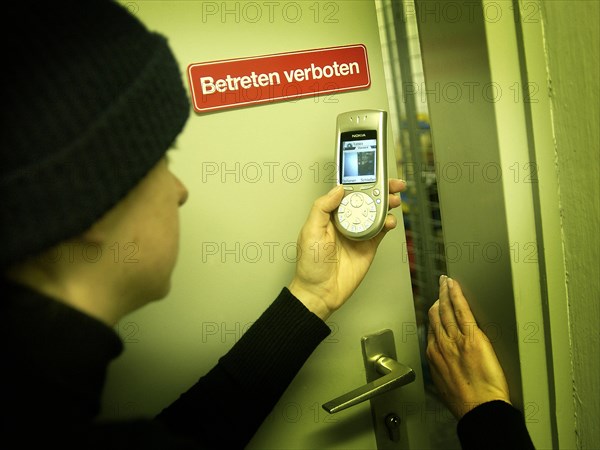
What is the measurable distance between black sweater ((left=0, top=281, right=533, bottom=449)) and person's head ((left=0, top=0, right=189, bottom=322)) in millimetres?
42

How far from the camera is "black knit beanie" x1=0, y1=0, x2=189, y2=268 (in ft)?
1.32

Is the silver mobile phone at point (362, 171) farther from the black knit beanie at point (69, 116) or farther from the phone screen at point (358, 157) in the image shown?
the black knit beanie at point (69, 116)

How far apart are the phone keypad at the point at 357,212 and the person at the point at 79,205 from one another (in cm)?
26

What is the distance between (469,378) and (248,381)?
36 centimetres

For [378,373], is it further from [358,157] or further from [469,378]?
[358,157]

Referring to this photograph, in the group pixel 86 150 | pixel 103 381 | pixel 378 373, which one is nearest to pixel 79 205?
pixel 86 150

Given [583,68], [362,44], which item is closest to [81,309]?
[362,44]

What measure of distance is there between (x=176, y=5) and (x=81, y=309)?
46cm

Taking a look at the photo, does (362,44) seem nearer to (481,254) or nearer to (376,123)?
→ (376,123)

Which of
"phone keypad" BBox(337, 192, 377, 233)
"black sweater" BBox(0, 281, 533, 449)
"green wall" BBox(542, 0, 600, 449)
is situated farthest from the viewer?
"phone keypad" BBox(337, 192, 377, 233)

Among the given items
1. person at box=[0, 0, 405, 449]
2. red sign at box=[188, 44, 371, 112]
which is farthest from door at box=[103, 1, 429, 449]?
person at box=[0, 0, 405, 449]

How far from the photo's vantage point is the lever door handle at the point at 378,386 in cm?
72

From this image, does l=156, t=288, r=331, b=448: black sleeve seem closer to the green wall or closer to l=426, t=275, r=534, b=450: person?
l=426, t=275, r=534, b=450: person

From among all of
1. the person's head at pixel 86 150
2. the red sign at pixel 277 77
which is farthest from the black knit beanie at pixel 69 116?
the red sign at pixel 277 77
